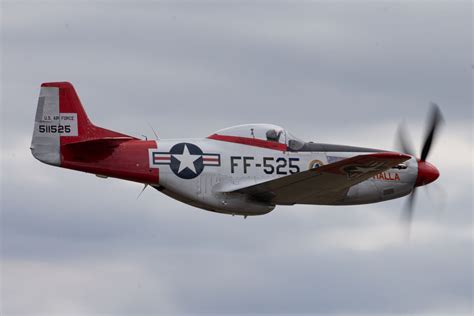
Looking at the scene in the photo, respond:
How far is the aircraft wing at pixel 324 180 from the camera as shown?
39131 mm

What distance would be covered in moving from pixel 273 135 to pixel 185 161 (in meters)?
2.57

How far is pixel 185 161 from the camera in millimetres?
40750

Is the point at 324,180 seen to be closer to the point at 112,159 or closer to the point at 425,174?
the point at 425,174

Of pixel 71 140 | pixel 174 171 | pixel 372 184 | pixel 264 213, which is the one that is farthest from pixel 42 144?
pixel 372 184

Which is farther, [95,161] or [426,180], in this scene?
[426,180]

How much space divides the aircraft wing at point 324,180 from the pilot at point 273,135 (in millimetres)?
1529

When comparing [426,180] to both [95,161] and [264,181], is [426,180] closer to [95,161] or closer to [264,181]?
[264,181]

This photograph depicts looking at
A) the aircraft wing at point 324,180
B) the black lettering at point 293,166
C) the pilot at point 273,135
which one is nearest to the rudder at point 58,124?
the pilot at point 273,135

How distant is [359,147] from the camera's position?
139 ft

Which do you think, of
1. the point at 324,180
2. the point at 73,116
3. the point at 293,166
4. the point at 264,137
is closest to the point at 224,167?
the point at 264,137

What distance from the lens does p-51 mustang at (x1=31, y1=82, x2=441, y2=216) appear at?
40.0 m

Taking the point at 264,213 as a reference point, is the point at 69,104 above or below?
above

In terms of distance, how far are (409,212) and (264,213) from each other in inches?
202

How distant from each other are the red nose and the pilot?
4585mm
